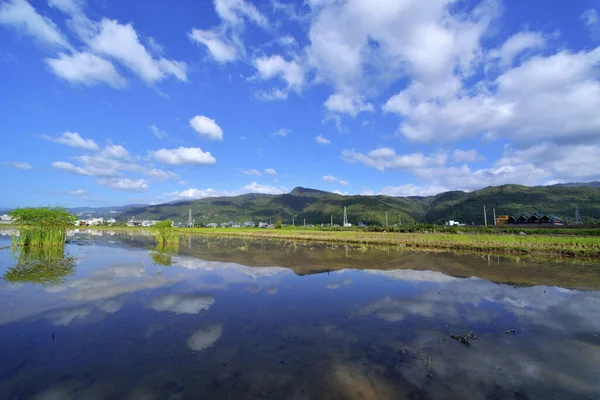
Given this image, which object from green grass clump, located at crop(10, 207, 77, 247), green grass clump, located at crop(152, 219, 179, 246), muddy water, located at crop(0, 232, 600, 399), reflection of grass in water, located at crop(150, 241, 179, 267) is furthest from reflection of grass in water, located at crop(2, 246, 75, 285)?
green grass clump, located at crop(152, 219, 179, 246)

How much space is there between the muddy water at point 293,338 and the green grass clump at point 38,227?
633 inches

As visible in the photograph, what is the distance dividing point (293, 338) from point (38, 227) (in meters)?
34.8

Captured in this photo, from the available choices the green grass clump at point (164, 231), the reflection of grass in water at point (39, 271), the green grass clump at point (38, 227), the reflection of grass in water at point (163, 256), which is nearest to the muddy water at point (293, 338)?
the reflection of grass in water at point (39, 271)

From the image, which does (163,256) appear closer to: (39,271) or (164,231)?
(39,271)

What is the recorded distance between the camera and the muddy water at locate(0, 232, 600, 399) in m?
5.98

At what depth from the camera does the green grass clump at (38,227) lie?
2981 centimetres

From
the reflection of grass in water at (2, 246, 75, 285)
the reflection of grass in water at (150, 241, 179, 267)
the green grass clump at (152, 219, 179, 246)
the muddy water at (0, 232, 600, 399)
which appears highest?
the green grass clump at (152, 219, 179, 246)

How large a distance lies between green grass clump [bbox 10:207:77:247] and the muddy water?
16078 millimetres

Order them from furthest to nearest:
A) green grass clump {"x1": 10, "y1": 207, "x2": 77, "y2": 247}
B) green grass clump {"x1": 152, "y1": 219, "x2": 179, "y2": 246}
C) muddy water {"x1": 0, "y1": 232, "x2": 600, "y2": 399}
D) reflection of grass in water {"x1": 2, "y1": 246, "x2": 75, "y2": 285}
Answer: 1. green grass clump {"x1": 152, "y1": 219, "x2": 179, "y2": 246}
2. green grass clump {"x1": 10, "y1": 207, "x2": 77, "y2": 247}
3. reflection of grass in water {"x1": 2, "y1": 246, "x2": 75, "y2": 285}
4. muddy water {"x1": 0, "y1": 232, "x2": 600, "y2": 399}

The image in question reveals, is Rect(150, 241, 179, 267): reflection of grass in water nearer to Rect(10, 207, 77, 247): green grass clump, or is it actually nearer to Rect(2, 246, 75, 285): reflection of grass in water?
Rect(2, 246, 75, 285): reflection of grass in water

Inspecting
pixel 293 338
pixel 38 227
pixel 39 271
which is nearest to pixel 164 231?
pixel 38 227

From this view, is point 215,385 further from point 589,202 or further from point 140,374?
point 589,202

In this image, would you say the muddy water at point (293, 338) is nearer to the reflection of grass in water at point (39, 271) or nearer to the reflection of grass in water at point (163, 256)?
the reflection of grass in water at point (39, 271)

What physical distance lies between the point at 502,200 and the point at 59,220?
160m
